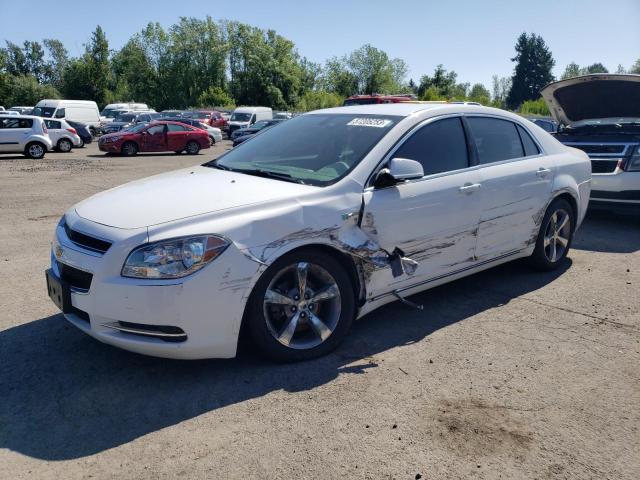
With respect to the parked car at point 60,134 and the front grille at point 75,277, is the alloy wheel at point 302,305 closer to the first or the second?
the front grille at point 75,277

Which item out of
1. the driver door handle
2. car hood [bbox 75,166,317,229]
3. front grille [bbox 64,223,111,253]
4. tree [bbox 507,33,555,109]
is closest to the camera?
front grille [bbox 64,223,111,253]

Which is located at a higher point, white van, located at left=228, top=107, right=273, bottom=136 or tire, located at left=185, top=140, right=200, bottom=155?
white van, located at left=228, top=107, right=273, bottom=136

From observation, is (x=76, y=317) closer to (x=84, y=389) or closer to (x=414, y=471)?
(x=84, y=389)

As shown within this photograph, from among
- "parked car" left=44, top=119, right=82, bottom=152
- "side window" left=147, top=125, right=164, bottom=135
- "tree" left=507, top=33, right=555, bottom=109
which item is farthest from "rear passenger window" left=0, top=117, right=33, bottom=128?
"tree" left=507, top=33, right=555, bottom=109

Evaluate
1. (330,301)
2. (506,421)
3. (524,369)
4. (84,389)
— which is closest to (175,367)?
(84,389)

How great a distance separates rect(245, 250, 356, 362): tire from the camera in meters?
3.52

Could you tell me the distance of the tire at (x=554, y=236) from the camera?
5.60 m

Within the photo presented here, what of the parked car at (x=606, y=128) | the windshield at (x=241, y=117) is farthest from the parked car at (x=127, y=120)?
the parked car at (x=606, y=128)

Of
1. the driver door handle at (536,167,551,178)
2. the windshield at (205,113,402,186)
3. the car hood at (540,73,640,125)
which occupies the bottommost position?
the driver door handle at (536,167,551,178)

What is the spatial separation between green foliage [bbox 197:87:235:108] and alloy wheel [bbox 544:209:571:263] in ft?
206

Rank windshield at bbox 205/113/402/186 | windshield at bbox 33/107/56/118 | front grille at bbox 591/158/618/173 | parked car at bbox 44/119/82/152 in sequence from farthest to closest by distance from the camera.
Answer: windshield at bbox 33/107/56/118 < parked car at bbox 44/119/82/152 < front grille at bbox 591/158/618/173 < windshield at bbox 205/113/402/186

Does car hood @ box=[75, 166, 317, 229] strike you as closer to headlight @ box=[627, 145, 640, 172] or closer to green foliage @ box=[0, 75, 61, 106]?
headlight @ box=[627, 145, 640, 172]

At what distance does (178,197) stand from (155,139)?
2205cm

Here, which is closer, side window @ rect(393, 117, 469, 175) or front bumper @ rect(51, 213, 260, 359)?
front bumper @ rect(51, 213, 260, 359)
